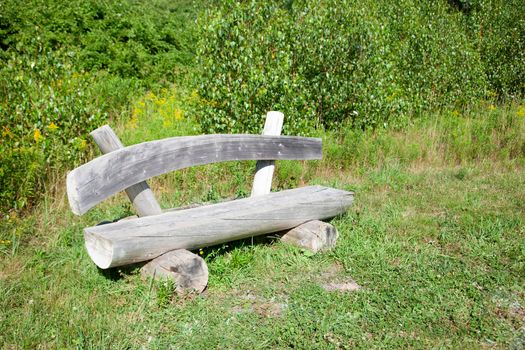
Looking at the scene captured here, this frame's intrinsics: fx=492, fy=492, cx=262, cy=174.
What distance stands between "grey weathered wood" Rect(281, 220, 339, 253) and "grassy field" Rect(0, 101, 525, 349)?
110 mm

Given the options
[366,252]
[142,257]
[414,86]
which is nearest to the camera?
[142,257]

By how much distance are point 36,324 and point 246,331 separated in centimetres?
134

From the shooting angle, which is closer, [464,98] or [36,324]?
[36,324]

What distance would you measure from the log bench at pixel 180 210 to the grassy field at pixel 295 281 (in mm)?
287

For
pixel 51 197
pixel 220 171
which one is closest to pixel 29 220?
pixel 51 197

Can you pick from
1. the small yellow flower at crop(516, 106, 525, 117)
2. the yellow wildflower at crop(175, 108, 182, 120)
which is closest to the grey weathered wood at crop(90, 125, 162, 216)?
the yellow wildflower at crop(175, 108, 182, 120)

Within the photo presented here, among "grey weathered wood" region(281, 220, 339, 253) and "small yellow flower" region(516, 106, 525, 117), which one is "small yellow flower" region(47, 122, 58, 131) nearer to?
"grey weathered wood" region(281, 220, 339, 253)

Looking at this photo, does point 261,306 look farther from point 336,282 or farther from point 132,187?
point 132,187

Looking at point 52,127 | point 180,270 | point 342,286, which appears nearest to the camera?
point 180,270

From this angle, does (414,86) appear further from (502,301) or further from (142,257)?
(142,257)

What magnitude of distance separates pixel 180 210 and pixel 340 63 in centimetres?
479

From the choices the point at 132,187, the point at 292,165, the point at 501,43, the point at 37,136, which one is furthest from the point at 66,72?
the point at 501,43

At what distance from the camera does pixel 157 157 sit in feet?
12.2

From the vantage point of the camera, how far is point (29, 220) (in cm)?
477
